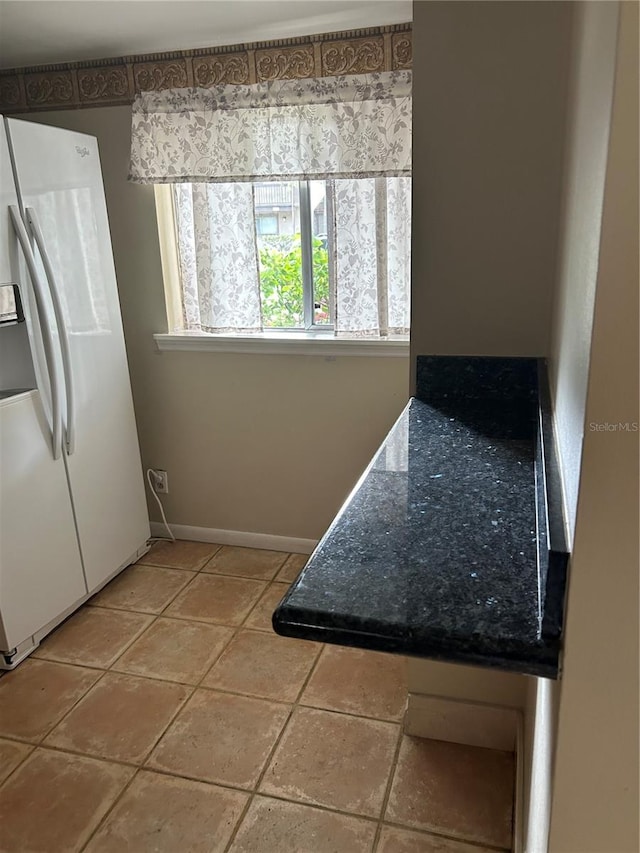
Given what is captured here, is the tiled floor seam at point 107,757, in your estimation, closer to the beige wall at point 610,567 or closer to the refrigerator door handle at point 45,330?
the refrigerator door handle at point 45,330

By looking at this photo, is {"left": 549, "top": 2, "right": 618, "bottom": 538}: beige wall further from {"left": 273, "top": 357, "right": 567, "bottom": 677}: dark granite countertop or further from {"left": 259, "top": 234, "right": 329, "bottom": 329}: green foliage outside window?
A: {"left": 259, "top": 234, "right": 329, "bottom": 329}: green foliage outside window

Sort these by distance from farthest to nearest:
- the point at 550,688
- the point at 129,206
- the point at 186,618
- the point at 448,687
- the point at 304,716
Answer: the point at 129,206 → the point at 186,618 → the point at 304,716 → the point at 448,687 → the point at 550,688

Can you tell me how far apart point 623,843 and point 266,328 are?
7.98 feet

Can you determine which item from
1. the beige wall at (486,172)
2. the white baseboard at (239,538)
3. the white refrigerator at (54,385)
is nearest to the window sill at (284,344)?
the white refrigerator at (54,385)

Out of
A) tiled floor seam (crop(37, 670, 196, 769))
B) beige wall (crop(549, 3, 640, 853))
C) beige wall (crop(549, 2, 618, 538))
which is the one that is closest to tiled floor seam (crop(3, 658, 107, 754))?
tiled floor seam (crop(37, 670, 196, 769))

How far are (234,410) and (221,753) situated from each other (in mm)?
1506

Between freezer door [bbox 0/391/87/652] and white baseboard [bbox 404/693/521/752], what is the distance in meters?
1.41

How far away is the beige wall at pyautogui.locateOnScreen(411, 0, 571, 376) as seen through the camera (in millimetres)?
1378

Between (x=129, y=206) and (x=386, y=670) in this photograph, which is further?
(x=129, y=206)

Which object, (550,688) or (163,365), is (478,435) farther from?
(163,365)

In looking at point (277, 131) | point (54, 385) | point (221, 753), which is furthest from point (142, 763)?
point (277, 131)

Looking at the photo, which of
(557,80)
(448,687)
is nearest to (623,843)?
(448,687)

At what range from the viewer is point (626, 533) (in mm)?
634

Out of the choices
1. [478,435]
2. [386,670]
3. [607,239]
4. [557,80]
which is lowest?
[386,670]
